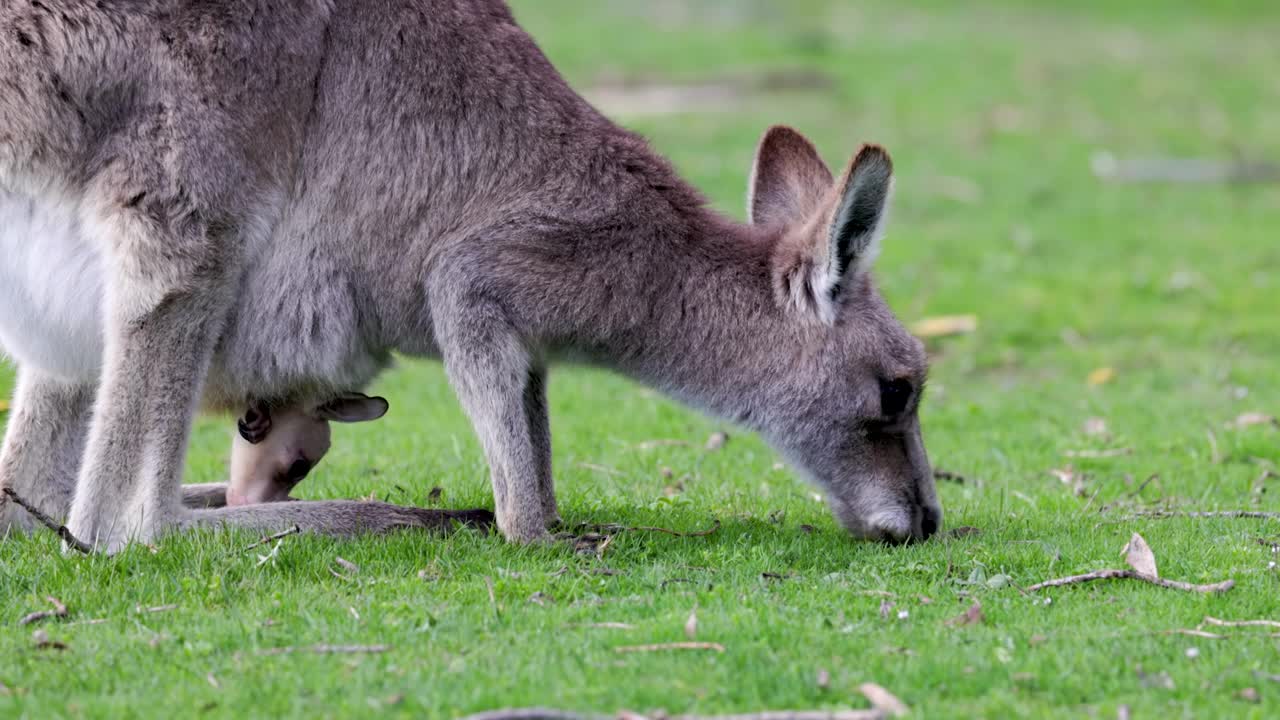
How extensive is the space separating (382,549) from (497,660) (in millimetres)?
1236

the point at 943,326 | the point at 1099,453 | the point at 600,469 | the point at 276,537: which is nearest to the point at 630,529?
the point at 276,537

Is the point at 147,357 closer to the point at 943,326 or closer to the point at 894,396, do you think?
the point at 894,396

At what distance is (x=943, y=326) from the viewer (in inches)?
456

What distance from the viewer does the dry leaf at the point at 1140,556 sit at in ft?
18.0

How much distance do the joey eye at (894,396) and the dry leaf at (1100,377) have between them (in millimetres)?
4488

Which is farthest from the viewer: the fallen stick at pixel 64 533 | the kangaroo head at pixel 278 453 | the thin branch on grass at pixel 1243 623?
the kangaroo head at pixel 278 453

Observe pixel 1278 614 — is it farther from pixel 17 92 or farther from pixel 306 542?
pixel 17 92

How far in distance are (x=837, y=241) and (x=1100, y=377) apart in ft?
16.4

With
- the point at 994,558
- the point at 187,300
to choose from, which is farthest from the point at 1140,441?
the point at 187,300

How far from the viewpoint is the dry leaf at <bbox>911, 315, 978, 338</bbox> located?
11.5 m

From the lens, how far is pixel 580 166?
596 centimetres

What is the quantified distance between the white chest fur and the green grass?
78 cm

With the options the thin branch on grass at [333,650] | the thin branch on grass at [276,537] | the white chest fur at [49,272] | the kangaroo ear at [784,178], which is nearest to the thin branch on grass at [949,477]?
the kangaroo ear at [784,178]

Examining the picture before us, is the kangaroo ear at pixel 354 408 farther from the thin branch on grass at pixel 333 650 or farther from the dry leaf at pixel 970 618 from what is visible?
the dry leaf at pixel 970 618
